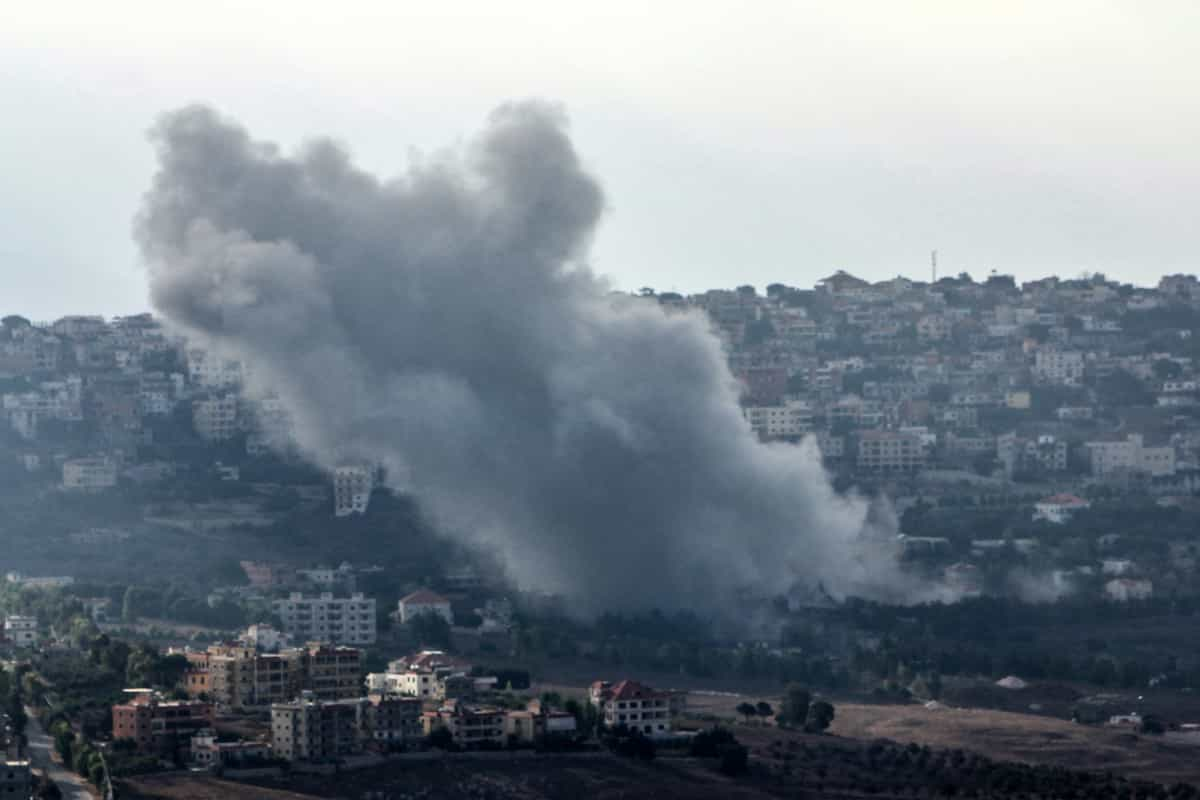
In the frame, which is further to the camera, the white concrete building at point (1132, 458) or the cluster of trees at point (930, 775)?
the white concrete building at point (1132, 458)

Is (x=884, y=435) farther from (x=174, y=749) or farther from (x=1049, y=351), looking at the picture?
(x=174, y=749)

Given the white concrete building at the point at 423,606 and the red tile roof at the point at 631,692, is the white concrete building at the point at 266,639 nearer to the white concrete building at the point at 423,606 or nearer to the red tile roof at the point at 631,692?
the white concrete building at the point at 423,606

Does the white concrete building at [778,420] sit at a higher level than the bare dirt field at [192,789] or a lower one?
higher

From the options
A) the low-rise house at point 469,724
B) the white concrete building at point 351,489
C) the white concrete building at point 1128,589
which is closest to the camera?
the low-rise house at point 469,724

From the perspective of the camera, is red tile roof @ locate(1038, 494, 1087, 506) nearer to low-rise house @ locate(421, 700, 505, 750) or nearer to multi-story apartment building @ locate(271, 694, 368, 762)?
low-rise house @ locate(421, 700, 505, 750)

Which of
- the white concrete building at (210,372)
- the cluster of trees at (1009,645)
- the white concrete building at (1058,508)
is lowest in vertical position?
the cluster of trees at (1009,645)

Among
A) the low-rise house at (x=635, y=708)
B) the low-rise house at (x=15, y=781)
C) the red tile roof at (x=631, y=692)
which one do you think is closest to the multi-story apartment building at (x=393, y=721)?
the low-rise house at (x=635, y=708)

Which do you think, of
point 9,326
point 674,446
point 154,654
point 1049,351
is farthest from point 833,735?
point 9,326
